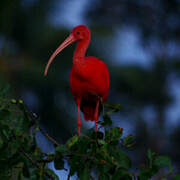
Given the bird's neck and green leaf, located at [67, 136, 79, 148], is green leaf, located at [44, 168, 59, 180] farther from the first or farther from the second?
the bird's neck

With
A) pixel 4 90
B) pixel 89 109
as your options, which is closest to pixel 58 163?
pixel 4 90

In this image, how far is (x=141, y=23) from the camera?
15266 millimetres

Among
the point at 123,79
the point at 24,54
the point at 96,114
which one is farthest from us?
the point at 123,79

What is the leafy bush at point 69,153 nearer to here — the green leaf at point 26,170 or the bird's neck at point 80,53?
the green leaf at point 26,170

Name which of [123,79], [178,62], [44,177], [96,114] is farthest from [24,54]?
[44,177]

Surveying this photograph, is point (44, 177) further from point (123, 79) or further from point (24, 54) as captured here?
point (123, 79)

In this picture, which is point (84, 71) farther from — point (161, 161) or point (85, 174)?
point (161, 161)

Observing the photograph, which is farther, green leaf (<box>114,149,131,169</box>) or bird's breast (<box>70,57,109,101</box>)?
bird's breast (<box>70,57,109,101</box>)

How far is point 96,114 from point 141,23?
10.8 meters

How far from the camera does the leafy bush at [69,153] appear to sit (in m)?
2.52

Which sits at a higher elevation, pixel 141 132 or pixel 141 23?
pixel 141 23

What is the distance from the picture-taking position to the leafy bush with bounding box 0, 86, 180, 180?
2518 mm

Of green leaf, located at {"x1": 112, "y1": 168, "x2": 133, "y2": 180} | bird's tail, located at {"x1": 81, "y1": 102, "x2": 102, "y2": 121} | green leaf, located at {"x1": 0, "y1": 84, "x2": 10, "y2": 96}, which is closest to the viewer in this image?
green leaf, located at {"x1": 112, "y1": 168, "x2": 133, "y2": 180}

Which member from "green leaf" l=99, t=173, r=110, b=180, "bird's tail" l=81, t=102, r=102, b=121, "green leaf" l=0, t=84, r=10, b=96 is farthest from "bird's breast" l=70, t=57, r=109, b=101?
"green leaf" l=99, t=173, r=110, b=180
